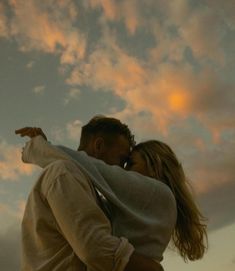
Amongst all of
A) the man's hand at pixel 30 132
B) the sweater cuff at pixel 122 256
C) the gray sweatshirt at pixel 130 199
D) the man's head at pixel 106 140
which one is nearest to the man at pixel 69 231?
the sweater cuff at pixel 122 256

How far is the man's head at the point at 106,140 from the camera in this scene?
14.0 feet

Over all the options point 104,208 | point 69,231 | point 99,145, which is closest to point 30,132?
point 99,145

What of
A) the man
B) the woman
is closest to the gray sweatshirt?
the woman

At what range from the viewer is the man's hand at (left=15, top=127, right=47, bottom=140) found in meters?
3.83

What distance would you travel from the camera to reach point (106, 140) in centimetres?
427

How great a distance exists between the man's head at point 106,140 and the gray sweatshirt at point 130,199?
0.62 meters

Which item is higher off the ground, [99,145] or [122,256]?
[99,145]

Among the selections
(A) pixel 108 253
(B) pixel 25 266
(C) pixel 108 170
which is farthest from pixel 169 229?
(B) pixel 25 266

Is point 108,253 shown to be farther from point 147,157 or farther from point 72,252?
point 147,157

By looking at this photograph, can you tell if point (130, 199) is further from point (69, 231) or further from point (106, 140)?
point (106, 140)

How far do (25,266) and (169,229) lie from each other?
3.71ft

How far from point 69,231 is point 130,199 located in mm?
755

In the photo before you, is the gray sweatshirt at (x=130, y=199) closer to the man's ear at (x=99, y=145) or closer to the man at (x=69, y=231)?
the man at (x=69, y=231)

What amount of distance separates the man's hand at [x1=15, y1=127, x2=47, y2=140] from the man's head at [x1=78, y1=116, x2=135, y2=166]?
22.5 inches
